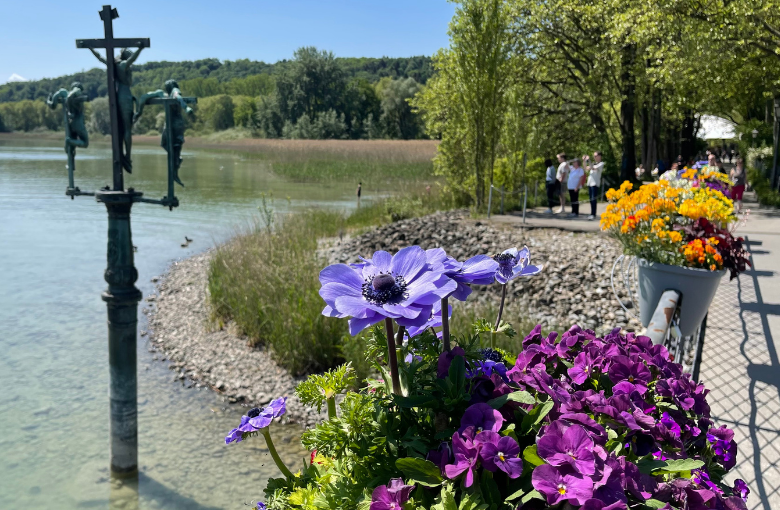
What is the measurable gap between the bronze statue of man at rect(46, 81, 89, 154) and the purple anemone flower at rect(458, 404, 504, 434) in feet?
15.0

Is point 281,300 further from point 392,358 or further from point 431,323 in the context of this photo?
point 392,358

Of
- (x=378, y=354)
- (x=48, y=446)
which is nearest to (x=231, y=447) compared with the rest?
(x=48, y=446)

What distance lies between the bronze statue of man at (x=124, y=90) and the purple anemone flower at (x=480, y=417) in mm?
4029

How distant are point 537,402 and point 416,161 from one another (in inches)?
1179

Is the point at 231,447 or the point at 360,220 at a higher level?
the point at 360,220

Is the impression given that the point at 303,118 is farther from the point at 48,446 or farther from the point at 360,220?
the point at 48,446

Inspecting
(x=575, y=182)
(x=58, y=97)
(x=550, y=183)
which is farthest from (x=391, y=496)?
(x=550, y=183)

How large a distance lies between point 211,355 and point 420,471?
302 inches

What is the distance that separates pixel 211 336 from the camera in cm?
866

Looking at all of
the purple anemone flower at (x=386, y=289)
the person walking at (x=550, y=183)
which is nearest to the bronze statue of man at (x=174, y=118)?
the purple anemone flower at (x=386, y=289)

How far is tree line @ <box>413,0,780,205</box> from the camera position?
1401 centimetres

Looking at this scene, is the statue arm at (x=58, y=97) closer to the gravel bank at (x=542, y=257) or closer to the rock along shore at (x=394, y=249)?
the rock along shore at (x=394, y=249)

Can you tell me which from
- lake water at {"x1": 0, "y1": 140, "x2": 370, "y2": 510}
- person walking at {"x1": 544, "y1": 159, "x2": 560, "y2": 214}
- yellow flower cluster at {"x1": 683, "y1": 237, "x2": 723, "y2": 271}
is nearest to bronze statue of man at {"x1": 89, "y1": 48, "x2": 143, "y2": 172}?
lake water at {"x1": 0, "y1": 140, "x2": 370, "y2": 510}

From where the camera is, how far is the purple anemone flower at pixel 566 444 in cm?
85
